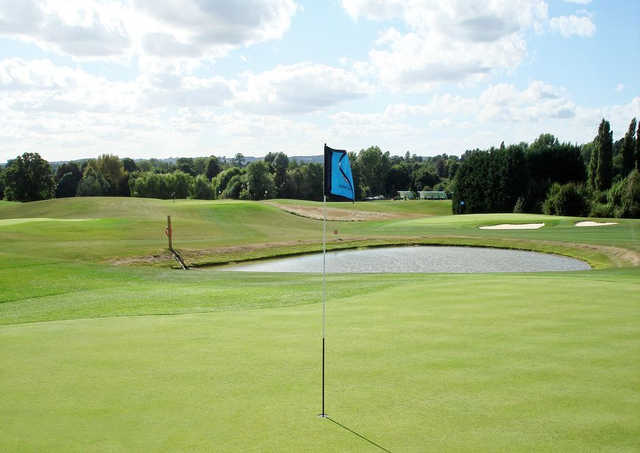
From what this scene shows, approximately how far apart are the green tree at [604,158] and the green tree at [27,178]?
92950 mm

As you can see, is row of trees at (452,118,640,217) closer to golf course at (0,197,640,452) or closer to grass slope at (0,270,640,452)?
golf course at (0,197,640,452)

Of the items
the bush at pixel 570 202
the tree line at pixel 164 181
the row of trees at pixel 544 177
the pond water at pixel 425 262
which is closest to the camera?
the pond water at pixel 425 262

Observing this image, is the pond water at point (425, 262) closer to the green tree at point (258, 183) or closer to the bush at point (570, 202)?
the bush at point (570, 202)

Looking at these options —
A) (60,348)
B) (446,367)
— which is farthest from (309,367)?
(60,348)

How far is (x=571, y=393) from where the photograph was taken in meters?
6.12

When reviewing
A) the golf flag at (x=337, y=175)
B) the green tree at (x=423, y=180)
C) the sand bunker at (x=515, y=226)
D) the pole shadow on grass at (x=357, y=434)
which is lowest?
the sand bunker at (x=515, y=226)

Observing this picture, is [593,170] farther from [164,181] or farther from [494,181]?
[164,181]

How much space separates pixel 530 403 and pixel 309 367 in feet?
9.35

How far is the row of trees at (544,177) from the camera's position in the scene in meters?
63.8

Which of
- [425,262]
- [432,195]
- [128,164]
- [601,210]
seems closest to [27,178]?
[128,164]

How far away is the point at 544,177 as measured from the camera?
249 feet

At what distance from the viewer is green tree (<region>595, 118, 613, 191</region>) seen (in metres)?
69.6

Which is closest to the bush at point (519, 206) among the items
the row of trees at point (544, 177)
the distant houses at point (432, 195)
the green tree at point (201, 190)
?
the row of trees at point (544, 177)

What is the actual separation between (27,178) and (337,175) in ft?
344
